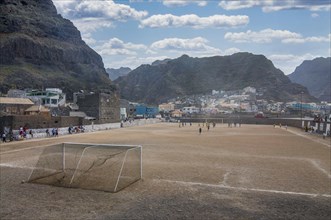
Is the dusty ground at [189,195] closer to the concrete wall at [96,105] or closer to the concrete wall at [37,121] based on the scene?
the concrete wall at [37,121]

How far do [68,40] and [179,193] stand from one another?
17428 cm

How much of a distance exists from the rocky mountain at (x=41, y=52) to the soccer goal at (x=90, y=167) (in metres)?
101

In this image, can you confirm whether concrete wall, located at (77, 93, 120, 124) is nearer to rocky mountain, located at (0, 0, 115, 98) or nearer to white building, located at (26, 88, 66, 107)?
white building, located at (26, 88, 66, 107)

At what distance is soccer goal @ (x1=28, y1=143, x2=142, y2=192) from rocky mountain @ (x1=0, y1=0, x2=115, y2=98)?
101 meters

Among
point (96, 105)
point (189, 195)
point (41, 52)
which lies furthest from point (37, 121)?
point (41, 52)

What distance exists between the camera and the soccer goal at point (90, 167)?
689 inches

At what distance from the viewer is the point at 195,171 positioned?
2153 centimetres

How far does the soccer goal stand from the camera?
1750 centimetres

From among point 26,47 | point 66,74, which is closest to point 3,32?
point 26,47

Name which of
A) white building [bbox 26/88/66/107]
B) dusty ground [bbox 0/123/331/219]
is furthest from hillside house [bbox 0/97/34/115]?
dusty ground [bbox 0/123/331/219]

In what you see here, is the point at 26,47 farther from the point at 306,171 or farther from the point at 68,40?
the point at 306,171

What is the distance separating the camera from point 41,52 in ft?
483

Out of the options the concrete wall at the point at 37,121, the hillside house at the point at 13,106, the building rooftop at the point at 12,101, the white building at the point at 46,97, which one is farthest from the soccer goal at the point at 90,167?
the white building at the point at 46,97

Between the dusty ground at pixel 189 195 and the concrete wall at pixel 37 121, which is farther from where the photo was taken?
the concrete wall at pixel 37 121
